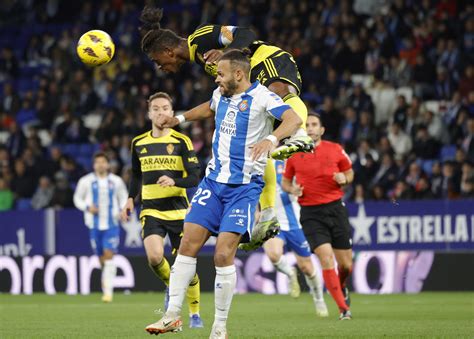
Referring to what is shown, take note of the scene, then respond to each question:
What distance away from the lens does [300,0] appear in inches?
993

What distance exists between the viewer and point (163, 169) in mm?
12109

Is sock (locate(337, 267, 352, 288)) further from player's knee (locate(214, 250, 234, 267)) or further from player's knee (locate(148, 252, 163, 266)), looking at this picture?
player's knee (locate(214, 250, 234, 267))

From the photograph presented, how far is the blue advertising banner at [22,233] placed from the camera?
20.7m

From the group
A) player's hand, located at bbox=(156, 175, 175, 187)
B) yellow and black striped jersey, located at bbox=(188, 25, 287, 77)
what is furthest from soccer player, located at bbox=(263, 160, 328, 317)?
yellow and black striped jersey, located at bbox=(188, 25, 287, 77)

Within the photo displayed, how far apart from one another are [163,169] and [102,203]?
19.4 feet

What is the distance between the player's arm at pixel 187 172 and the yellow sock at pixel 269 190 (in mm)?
1204

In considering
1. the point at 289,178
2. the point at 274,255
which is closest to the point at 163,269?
the point at 289,178

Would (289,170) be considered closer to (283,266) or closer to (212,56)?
(283,266)

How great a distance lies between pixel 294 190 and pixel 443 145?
828 centimetres

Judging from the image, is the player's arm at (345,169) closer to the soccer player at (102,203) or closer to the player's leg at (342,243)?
the player's leg at (342,243)

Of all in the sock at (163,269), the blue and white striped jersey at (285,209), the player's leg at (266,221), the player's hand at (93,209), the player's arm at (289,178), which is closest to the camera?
the player's leg at (266,221)

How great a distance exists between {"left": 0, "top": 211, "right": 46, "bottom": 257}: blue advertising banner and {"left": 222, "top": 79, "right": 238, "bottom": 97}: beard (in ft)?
40.5

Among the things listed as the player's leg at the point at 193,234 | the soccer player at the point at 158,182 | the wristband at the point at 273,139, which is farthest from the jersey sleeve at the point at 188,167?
the wristband at the point at 273,139

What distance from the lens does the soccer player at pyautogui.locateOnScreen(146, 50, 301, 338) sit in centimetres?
876
